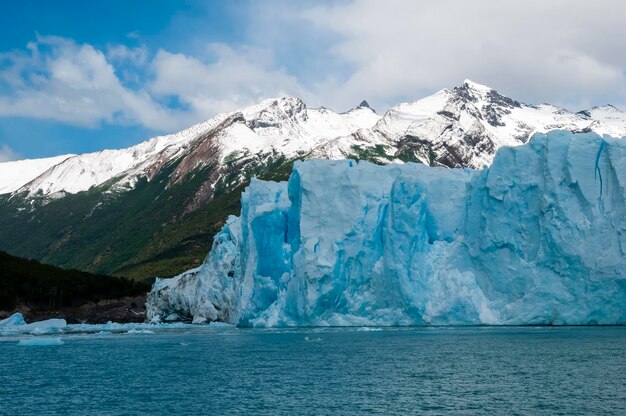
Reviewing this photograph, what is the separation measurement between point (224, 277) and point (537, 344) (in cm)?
3020

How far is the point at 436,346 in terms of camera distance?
108 ft

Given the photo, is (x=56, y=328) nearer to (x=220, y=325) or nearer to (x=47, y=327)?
(x=47, y=327)

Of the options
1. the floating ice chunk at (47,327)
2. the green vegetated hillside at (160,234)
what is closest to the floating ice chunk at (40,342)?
the floating ice chunk at (47,327)

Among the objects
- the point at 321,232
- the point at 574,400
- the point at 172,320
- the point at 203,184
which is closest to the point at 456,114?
the point at 203,184

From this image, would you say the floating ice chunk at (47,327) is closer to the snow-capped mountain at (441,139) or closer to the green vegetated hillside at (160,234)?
the green vegetated hillside at (160,234)

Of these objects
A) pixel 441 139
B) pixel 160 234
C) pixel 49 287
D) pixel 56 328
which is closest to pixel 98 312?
pixel 49 287

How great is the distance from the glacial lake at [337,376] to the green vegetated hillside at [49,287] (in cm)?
4104

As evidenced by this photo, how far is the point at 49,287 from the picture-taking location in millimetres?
80375

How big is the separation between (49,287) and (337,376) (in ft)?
207

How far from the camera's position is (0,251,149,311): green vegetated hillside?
3027 inches

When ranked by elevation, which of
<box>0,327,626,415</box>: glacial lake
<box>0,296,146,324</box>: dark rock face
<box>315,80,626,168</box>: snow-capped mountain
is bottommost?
<box>0,327,626,415</box>: glacial lake

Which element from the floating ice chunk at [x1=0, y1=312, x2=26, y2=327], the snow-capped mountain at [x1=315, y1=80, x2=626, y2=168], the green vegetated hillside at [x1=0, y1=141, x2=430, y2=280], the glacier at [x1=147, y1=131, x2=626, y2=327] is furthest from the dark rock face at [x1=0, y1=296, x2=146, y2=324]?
the snow-capped mountain at [x1=315, y1=80, x2=626, y2=168]

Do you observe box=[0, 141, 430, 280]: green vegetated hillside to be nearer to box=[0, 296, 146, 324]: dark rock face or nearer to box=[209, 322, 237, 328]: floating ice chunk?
box=[0, 296, 146, 324]: dark rock face

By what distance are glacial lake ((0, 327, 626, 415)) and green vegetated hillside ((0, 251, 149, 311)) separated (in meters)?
41.0
